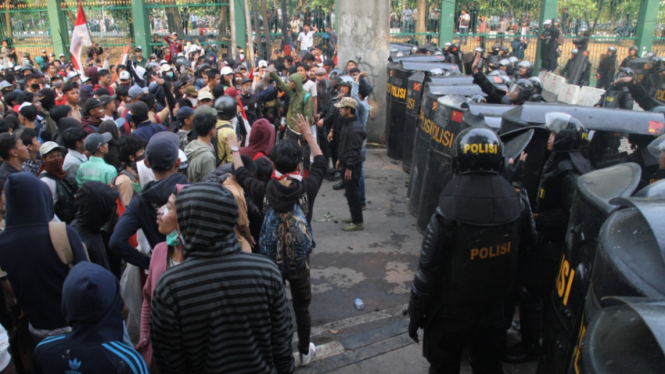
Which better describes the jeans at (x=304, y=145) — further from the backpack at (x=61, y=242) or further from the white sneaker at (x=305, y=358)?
the backpack at (x=61, y=242)

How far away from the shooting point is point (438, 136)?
5.91 m

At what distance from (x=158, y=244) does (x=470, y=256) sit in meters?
1.84

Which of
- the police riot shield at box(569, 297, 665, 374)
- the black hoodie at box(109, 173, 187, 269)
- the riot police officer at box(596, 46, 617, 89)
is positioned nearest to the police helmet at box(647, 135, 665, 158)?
the police riot shield at box(569, 297, 665, 374)

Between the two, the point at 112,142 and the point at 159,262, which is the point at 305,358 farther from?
the point at 112,142

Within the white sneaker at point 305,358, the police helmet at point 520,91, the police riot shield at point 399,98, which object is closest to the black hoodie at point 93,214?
the white sneaker at point 305,358

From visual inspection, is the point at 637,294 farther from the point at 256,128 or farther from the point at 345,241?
the point at 345,241

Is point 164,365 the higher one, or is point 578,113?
point 578,113

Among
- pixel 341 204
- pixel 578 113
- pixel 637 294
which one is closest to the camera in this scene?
pixel 637 294

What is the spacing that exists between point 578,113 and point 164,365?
400 cm

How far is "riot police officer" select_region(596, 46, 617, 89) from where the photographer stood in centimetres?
1716

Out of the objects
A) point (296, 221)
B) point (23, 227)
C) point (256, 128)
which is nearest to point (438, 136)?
point (256, 128)

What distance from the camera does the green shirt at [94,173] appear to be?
444 centimetres

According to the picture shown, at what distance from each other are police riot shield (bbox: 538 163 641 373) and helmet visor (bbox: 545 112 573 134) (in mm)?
1410

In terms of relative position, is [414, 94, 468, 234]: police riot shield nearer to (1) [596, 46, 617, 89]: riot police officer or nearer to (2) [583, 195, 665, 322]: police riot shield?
(2) [583, 195, 665, 322]: police riot shield
